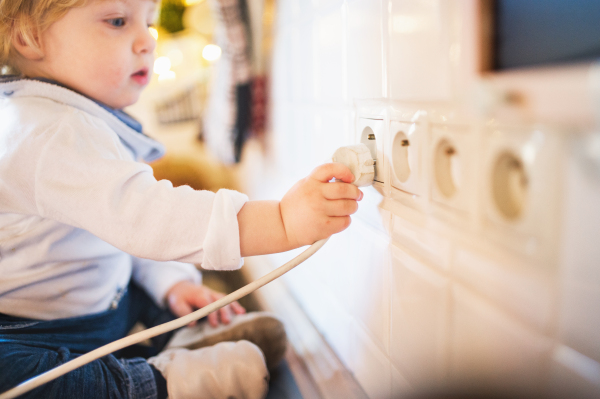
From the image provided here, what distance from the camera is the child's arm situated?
0.43 metres

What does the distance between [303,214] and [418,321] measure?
15cm

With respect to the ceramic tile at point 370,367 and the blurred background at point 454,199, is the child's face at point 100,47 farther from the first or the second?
the ceramic tile at point 370,367

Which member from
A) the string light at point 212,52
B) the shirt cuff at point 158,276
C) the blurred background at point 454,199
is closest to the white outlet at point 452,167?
the blurred background at point 454,199

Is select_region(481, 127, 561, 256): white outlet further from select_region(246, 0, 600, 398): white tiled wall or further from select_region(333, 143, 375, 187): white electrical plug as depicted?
select_region(333, 143, 375, 187): white electrical plug

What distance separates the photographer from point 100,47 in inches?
21.9

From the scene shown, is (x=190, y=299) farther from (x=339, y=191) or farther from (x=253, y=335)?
(x=339, y=191)

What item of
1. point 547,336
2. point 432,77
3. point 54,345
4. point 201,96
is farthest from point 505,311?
point 201,96

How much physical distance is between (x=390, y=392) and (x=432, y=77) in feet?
1.08

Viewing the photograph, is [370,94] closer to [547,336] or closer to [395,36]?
[395,36]

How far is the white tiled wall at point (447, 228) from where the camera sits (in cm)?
23

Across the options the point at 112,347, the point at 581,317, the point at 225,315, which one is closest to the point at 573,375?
the point at 581,317

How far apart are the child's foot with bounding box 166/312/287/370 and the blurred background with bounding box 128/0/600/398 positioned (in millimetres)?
36

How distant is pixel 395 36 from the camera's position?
0.37 meters

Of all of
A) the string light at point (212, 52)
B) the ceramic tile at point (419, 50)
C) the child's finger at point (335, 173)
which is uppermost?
the string light at point (212, 52)
